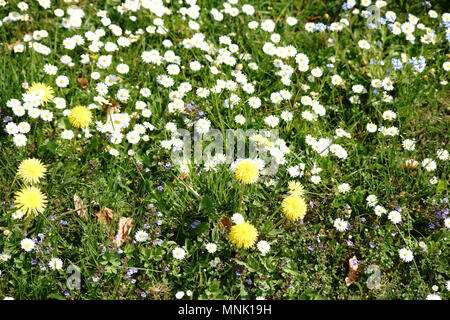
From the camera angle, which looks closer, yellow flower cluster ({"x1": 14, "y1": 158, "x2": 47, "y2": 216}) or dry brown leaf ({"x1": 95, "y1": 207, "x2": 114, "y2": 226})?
yellow flower cluster ({"x1": 14, "y1": 158, "x2": 47, "y2": 216})

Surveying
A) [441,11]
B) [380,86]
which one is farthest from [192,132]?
[441,11]

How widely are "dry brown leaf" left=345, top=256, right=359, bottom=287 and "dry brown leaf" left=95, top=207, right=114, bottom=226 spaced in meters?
1.43

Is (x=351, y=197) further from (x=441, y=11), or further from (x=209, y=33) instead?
(x=441, y=11)

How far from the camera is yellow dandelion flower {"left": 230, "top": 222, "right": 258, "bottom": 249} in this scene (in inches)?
108

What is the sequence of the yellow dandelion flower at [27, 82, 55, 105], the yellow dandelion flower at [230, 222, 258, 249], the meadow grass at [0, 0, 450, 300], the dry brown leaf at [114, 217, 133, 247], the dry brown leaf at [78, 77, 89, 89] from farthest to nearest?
1. the dry brown leaf at [78, 77, 89, 89]
2. the yellow dandelion flower at [27, 82, 55, 105]
3. the dry brown leaf at [114, 217, 133, 247]
4. the meadow grass at [0, 0, 450, 300]
5. the yellow dandelion flower at [230, 222, 258, 249]

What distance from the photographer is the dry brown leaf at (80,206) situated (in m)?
3.03

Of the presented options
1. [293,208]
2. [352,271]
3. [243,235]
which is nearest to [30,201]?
[243,235]

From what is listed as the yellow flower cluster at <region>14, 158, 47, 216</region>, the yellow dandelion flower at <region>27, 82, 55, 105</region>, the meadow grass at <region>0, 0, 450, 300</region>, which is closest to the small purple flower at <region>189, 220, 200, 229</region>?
the meadow grass at <region>0, 0, 450, 300</region>

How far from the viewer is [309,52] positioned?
400 centimetres

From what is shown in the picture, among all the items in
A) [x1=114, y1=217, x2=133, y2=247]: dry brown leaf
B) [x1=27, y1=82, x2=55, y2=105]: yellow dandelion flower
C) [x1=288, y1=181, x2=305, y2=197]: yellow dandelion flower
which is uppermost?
[x1=27, y1=82, x2=55, y2=105]: yellow dandelion flower

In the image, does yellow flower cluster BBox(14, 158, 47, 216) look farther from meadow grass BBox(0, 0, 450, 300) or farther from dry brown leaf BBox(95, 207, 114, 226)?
dry brown leaf BBox(95, 207, 114, 226)

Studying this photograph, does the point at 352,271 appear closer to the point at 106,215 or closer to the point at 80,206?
the point at 106,215

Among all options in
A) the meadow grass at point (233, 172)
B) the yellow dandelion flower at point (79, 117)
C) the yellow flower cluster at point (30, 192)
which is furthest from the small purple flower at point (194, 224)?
the yellow dandelion flower at point (79, 117)
